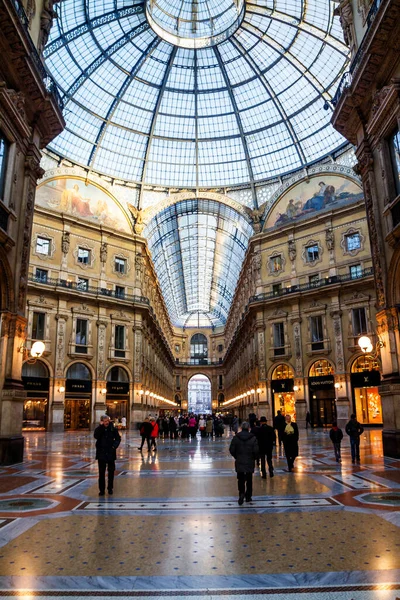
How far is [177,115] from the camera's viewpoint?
4653 centimetres

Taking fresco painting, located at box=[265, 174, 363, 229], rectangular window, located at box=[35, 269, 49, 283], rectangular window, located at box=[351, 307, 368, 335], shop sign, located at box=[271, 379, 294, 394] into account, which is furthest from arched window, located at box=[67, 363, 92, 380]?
rectangular window, located at box=[351, 307, 368, 335]

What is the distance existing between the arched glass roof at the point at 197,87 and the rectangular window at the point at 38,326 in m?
15.3

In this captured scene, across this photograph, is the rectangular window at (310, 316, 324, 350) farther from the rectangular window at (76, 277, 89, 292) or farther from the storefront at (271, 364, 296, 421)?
the rectangular window at (76, 277, 89, 292)

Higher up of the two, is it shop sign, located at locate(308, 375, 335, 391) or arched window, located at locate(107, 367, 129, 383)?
arched window, located at locate(107, 367, 129, 383)

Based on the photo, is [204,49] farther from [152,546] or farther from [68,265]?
[152,546]

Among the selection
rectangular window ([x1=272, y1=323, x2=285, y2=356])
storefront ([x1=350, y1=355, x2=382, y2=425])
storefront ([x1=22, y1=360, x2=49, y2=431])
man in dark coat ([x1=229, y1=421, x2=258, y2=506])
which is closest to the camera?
man in dark coat ([x1=229, y1=421, x2=258, y2=506])

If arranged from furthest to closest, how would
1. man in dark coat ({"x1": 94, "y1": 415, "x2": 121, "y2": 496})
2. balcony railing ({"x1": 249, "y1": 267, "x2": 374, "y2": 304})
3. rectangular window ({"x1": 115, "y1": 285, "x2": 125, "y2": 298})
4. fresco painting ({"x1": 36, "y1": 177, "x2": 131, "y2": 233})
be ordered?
1. rectangular window ({"x1": 115, "y1": 285, "x2": 125, "y2": 298})
2. fresco painting ({"x1": 36, "y1": 177, "x2": 131, "y2": 233})
3. balcony railing ({"x1": 249, "y1": 267, "x2": 374, "y2": 304})
4. man in dark coat ({"x1": 94, "y1": 415, "x2": 121, "y2": 496})

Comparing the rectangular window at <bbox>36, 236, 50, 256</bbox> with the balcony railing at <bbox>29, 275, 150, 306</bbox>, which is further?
the rectangular window at <bbox>36, 236, 50, 256</bbox>

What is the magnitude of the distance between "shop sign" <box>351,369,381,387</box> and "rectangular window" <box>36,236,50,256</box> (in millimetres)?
26930

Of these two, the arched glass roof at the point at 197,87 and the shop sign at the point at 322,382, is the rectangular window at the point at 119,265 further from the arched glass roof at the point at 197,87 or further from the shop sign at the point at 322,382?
the shop sign at the point at 322,382

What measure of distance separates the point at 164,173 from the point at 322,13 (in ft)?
67.7

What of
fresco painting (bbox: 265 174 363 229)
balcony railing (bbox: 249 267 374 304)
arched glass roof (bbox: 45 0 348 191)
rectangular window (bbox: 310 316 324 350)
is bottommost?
rectangular window (bbox: 310 316 324 350)

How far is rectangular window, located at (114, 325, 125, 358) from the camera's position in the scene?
40.9m

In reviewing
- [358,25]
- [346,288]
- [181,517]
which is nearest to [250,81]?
[346,288]
